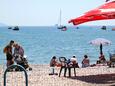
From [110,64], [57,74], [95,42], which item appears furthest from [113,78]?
[95,42]

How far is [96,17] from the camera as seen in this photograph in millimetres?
13570

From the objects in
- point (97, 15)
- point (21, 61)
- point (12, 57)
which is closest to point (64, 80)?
point (97, 15)

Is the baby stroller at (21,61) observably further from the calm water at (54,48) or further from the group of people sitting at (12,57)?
the calm water at (54,48)

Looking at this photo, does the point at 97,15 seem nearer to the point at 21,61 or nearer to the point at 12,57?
the point at 21,61

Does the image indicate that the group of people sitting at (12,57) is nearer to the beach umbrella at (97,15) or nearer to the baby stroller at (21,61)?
the baby stroller at (21,61)

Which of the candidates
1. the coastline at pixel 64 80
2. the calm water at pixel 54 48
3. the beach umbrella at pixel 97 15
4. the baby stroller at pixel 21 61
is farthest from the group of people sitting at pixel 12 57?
Result: the calm water at pixel 54 48

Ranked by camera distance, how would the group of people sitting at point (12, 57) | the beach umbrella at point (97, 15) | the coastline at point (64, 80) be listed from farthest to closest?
1. the group of people sitting at point (12, 57)
2. the beach umbrella at point (97, 15)
3. the coastline at point (64, 80)

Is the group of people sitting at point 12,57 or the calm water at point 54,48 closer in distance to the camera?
the group of people sitting at point 12,57

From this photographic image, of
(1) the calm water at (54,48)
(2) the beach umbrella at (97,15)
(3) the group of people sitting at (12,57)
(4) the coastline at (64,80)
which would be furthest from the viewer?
(1) the calm water at (54,48)

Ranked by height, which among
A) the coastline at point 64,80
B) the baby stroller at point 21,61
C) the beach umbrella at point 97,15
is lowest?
the coastline at point 64,80

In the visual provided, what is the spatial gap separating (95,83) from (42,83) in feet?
5.42

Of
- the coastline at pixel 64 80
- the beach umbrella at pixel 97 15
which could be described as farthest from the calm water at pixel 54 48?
the beach umbrella at pixel 97 15

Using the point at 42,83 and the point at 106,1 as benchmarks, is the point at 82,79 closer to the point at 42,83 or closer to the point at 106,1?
the point at 42,83

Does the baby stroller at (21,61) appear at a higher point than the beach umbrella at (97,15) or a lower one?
lower
